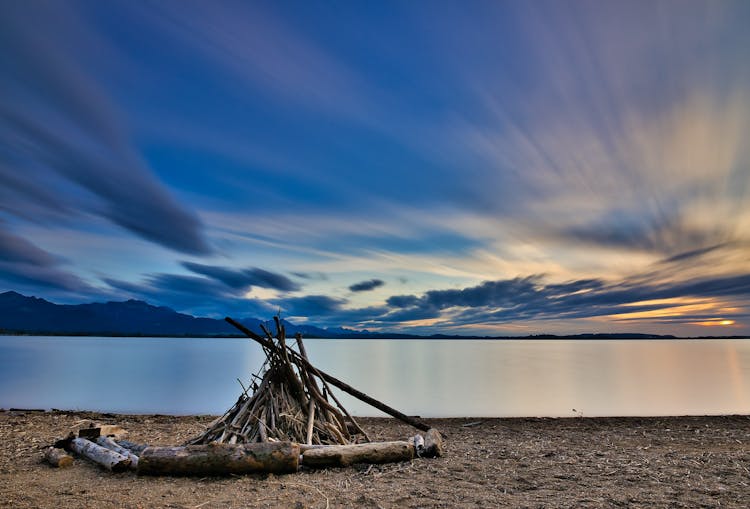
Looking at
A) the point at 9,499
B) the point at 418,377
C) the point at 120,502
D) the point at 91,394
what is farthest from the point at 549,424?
the point at 418,377

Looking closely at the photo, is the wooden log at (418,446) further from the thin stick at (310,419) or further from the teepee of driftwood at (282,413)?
the thin stick at (310,419)

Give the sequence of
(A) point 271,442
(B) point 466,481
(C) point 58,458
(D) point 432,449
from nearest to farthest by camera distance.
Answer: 1. (B) point 466,481
2. (A) point 271,442
3. (C) point 58,458
4. (D) point 432,449

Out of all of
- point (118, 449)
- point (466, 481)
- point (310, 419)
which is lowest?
point (466, 481)

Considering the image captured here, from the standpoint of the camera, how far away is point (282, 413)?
8.52 meters

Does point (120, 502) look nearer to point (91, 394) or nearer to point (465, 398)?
point (465, 398)

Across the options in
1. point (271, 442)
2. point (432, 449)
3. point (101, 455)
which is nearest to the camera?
point (271, 442)

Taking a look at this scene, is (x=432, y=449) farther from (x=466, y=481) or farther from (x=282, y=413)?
(x=282, y=413)

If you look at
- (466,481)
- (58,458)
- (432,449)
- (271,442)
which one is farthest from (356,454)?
(58,458)

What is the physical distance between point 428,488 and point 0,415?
1455 centimetres

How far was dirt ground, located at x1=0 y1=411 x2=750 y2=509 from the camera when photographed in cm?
564

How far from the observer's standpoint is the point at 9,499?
18.8 ft

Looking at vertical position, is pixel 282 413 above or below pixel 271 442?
above

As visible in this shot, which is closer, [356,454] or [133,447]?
[356,454]

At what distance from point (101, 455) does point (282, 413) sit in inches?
110
